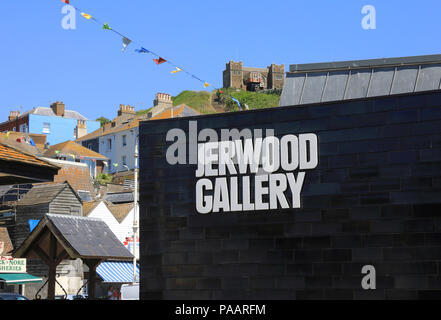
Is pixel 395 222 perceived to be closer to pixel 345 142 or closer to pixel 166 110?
pixel 345 142

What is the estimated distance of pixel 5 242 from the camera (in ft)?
175

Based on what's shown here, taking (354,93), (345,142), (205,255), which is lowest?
(205,255)

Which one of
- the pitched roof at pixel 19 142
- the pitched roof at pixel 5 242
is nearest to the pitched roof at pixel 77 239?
the pitched roof at pixel 5 242

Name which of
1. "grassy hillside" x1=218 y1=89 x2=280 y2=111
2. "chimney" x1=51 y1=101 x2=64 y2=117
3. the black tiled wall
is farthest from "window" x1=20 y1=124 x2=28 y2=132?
the black tiled wall

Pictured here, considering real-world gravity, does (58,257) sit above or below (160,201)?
below

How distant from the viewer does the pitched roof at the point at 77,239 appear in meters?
27.0

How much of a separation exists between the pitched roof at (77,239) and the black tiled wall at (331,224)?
5413mm

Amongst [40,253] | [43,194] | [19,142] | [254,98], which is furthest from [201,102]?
[40,253]

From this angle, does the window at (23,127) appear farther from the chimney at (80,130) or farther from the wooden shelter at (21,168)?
the wooden shelter at (21,168)

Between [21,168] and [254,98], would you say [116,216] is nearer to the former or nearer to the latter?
[21,168]
